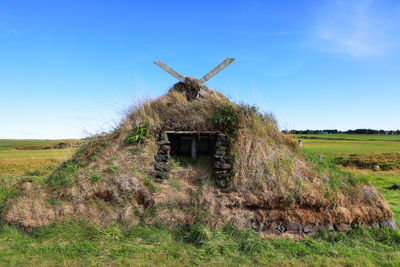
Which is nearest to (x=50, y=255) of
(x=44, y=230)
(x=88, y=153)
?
(x=44, y=230)

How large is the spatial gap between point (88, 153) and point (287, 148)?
727 centimetres

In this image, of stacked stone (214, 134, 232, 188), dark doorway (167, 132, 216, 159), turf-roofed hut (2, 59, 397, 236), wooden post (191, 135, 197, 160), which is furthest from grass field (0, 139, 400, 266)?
dark doorway (167, 132, 216, 159)

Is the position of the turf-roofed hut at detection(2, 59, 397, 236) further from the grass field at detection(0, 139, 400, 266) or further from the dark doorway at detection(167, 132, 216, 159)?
the dark doorway at detection(167, 132, 216, 159)

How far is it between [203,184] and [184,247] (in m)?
2.03

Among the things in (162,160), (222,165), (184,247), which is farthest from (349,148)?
(184,247)

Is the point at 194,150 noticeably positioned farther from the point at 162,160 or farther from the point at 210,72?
the point at 210,72

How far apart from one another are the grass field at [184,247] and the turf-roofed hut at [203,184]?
31 centimetres

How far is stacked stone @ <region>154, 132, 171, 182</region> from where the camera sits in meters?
7.87

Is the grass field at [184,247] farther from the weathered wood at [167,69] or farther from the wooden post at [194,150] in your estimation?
the weathered wood at [167,69]

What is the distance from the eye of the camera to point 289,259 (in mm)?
5738

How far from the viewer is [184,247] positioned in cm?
609

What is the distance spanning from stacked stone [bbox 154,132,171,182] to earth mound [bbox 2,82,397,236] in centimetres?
3

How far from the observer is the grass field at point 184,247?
18.4 ft

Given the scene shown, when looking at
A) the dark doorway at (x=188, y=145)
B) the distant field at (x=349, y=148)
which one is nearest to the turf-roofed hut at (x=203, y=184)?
the dark doorway at (x=188, y=145)
